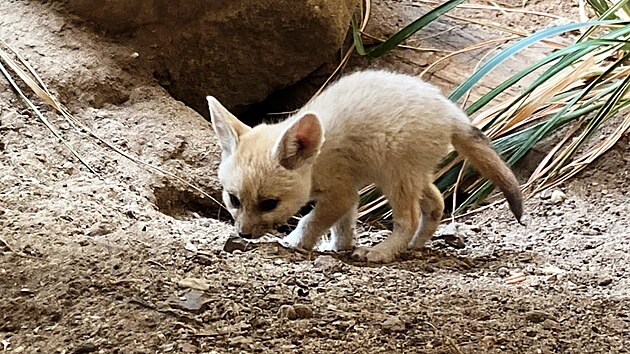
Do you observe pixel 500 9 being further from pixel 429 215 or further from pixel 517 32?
pixel 429 215

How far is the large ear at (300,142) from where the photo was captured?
2.54 meters

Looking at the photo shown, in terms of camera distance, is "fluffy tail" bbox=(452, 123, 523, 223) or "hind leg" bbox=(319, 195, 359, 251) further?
"hind leg" bbox=(319, 195, 359, 251)

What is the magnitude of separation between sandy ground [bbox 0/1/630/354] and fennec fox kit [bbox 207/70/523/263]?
0.14 metres

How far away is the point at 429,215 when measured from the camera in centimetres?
298

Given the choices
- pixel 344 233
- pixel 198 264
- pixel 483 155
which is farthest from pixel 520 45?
pixel 198 264

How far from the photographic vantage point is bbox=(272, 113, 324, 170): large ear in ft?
8.33

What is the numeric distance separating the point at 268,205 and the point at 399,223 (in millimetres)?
466

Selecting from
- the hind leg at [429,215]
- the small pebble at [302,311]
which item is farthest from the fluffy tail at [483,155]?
the small pebble at [302,311]

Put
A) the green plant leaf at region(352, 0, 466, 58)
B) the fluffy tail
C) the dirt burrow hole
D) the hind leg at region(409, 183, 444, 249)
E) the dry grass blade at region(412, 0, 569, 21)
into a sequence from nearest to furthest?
1. the fluffy tail
2. the hind leg at region(409, 183, 444, 249)
3. the dirt burrow hole
4. the green plant leaf at region(352, 0, 466, 58)
5. the dry grass blade at region(412, 0, 569, 21)

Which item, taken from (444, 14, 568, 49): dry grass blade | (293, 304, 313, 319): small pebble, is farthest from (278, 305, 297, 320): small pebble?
(444, 14, 568, 49): dry grass blade

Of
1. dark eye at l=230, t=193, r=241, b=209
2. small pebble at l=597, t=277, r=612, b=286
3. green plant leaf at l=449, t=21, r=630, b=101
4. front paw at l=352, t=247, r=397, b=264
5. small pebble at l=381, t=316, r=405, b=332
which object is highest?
green plant leaf at l=449, t=21, r=630, b=101

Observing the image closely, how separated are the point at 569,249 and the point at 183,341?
1636mm

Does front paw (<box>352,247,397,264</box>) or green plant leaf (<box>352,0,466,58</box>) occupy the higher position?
green plant leaf (<box>352,0,466,58</box>)

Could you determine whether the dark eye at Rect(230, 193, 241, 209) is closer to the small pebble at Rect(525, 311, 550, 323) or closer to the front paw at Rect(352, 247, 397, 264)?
the front paw at Rect(352, 247, 397, 264)
